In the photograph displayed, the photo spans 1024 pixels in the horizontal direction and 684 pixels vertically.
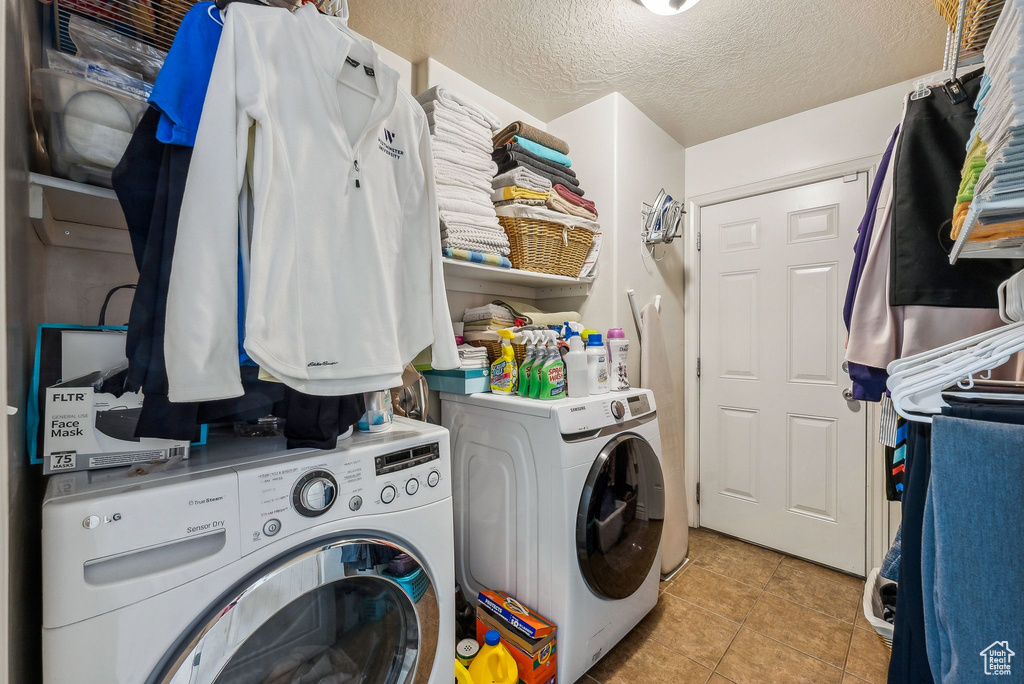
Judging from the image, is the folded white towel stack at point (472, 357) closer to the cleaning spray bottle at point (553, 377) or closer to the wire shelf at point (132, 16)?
A: the cleaning spray bottle at point (553, 377)

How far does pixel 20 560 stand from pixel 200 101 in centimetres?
85

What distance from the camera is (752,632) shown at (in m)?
1.71

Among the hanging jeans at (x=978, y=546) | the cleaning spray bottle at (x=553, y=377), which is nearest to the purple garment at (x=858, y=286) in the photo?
the hanging jeans at (x=978, y=546)

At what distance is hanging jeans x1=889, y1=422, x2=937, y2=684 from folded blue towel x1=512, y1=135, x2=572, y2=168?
158cm

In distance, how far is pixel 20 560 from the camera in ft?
2.39

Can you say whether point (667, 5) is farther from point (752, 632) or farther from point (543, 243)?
point (752, 632)

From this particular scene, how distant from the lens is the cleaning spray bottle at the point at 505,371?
1642 mm

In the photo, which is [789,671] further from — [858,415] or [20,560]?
[20,560]

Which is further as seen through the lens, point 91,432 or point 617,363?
point 617,363

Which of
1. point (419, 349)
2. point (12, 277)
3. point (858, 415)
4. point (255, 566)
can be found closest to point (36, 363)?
point (12, 277)

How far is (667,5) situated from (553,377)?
129cm

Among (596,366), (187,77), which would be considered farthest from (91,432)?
(596,366)

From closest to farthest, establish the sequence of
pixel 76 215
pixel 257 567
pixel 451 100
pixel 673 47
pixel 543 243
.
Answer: pixel 257 567
pixel 76 215
pixel 451 100
pixel 673 47
pixel 543 243

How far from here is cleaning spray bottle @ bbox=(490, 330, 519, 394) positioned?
164 centimetres
